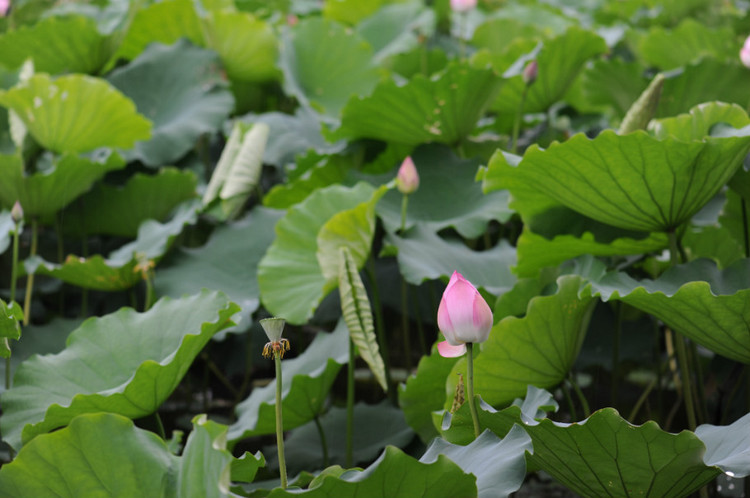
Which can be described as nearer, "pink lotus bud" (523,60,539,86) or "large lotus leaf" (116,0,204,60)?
"pink lotus bud" (523,60,539,86)

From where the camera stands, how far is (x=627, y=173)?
1098 mm

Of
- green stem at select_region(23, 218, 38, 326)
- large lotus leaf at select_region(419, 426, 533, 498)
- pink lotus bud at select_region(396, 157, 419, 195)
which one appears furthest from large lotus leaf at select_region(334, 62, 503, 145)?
large lotus leaf at select_region(419, 426, 533, 498)

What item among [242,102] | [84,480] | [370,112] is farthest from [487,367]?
[242,102]

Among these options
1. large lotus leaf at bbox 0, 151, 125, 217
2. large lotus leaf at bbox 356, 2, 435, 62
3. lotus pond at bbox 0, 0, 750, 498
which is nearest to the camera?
lotus pond at bbox 0, 0, 750, 498

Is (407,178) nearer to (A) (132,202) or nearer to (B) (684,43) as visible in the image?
(A) (132,202)

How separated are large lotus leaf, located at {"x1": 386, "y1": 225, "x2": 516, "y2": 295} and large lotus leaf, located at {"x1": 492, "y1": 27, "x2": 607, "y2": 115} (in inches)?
13.9

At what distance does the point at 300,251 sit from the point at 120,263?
0.35 metres

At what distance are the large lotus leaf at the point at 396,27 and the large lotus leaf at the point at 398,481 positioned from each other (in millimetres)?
1905

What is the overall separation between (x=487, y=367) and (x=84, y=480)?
545 mm

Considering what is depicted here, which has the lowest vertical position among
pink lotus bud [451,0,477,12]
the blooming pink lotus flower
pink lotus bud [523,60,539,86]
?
pink lotus bud [451,0,477,12]

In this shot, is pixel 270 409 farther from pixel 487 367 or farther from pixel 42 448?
pixel 42 448

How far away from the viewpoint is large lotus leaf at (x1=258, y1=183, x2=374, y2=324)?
152cm

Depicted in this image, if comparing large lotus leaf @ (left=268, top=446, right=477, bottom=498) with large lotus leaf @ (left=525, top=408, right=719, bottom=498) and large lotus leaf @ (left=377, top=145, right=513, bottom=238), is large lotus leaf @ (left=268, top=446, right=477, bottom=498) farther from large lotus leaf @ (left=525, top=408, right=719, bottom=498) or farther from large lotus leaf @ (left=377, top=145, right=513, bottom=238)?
large lotus leaf @ (left=377, top=145, right=513, bottom=238)

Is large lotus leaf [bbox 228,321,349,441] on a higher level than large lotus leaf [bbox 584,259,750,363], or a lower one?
lower
